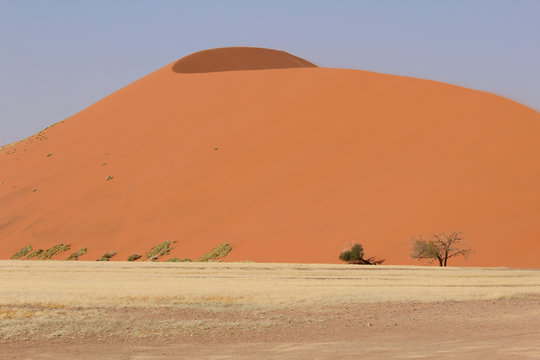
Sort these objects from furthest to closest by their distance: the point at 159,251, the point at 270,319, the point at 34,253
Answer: the point at 34,253 → the point at 159,251 → the point at 270,319

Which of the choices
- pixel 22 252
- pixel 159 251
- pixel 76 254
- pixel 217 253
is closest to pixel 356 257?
pixel 217 253

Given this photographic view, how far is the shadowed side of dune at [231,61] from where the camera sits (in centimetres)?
6400

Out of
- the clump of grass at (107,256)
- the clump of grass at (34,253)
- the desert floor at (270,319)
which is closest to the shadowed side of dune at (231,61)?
the clump of grass at (34,253)

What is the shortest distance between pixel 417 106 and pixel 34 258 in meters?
23.3

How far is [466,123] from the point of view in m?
41.0

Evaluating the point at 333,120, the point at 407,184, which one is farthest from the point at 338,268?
the point at 333,120

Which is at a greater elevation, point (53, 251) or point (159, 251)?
point (159, 251)

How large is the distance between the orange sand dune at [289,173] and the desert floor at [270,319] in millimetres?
11709

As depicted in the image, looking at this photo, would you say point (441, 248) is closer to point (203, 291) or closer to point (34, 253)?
point (203, 291)

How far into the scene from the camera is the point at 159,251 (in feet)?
124

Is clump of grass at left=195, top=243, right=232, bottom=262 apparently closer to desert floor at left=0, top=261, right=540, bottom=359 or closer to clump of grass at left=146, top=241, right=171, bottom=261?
clump of grass at left=146, top=241, right=171, bottom=261

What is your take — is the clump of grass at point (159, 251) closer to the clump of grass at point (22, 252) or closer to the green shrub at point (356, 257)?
the clump of grass at point (22, 252)

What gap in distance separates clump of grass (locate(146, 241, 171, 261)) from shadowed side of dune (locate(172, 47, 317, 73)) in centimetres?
2755

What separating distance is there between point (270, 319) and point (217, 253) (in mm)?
22194
